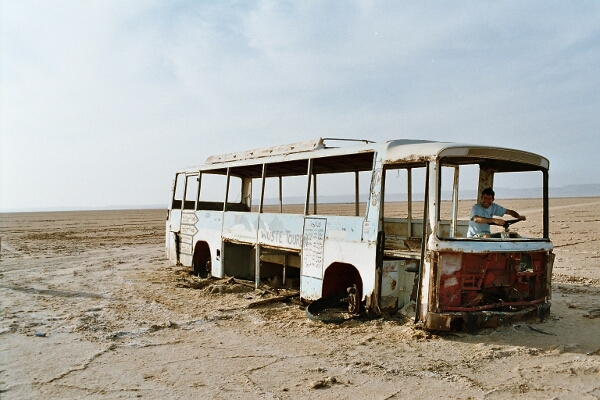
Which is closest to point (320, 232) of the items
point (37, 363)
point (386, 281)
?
point (386, 281)

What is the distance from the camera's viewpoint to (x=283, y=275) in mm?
9695

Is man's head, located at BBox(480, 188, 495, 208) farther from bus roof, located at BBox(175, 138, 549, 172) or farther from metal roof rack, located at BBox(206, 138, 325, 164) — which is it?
metal roof rack, located at BBox(206, 138, 325, 164)

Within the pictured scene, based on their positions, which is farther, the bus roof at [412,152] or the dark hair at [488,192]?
the dark hair at [488,192]

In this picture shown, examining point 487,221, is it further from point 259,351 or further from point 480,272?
point 259,351

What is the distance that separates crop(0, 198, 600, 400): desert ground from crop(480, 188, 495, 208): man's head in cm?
173

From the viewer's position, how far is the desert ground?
4.74m

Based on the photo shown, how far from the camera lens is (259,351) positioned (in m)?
5.96

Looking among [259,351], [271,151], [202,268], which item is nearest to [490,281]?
[259,351]

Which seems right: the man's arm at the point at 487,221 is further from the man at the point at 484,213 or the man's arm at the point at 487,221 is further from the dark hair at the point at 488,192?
the dark hair at the point at 488,192

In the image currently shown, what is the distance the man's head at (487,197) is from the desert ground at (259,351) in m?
1.73

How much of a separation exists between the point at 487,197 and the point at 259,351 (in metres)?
3.98

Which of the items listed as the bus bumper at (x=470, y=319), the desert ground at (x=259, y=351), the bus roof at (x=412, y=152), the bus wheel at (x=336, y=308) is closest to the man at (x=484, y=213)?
the bus roof at (x=412, y=152)

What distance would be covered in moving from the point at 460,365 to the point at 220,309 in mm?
Answer: 4196

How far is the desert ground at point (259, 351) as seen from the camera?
4738 mm
